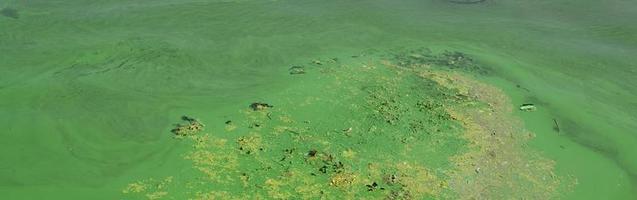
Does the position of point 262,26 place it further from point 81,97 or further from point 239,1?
point 81,97

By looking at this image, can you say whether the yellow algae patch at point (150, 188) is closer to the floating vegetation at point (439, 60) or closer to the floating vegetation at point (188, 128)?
the floating vegetation at point (188, 128)

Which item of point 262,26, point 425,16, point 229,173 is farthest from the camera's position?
point 425,16

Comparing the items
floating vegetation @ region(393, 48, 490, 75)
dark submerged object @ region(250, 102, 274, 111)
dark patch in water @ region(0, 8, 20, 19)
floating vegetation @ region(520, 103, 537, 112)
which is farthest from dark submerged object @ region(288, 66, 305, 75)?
dark patch in water @ region(0, 8, 20, 19)

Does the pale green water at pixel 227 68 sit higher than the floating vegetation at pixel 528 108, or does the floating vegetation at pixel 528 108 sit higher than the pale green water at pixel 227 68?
the pale green water at pixel 227 68

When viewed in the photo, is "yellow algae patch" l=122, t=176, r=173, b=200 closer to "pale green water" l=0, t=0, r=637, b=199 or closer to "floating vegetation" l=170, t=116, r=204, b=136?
"pale green water" l=0, t=0, r=637, b=199

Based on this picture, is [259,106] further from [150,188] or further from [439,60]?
[439,60]

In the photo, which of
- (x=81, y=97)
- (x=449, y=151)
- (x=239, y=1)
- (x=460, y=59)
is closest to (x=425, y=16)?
(x=460, y=59)

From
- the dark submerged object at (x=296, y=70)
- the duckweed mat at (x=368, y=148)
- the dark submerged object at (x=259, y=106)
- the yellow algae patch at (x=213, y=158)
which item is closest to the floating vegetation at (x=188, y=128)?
A: the duckweed mat at (x=368, y=148)
